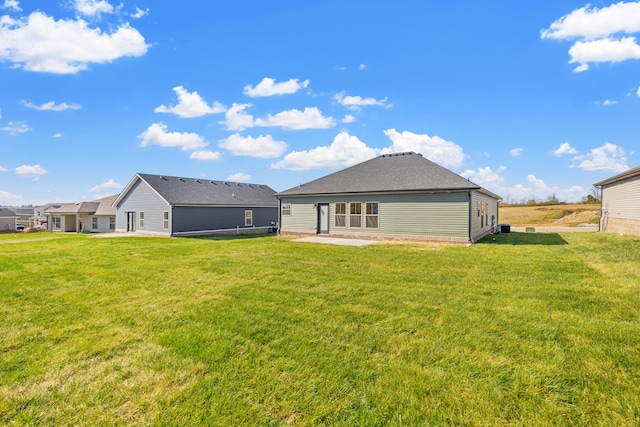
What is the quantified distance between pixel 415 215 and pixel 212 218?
49.8 ft

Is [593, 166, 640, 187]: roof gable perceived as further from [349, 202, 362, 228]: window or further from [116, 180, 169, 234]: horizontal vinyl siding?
[116, 180, 169, 234]: horizontal vinyl siding

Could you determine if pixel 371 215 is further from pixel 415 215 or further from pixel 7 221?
pixel 7 221

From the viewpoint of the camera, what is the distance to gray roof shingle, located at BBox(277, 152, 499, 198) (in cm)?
1509

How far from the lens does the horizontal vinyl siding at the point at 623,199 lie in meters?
16.3

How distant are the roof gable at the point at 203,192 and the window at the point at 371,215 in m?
10.2

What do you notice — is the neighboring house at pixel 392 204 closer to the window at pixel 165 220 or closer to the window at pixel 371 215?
the window at pixel 371 215

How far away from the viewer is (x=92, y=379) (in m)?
3.15

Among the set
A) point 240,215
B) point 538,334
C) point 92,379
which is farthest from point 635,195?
point 240,215

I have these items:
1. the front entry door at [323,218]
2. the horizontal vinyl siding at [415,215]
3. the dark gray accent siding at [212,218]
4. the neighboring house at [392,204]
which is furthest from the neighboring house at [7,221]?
the horizontal vinyl siding at [415,215]

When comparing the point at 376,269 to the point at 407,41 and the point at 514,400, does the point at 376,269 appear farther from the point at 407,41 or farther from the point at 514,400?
the point at 407,41

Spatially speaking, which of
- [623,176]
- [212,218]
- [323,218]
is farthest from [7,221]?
[623,176]

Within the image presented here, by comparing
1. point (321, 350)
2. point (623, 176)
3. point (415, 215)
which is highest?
point (623, 176)

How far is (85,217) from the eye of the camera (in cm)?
3011

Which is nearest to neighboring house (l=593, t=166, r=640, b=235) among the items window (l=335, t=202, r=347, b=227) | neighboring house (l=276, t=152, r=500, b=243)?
neighboring house (l=276, t=152, r=500, b=243)
